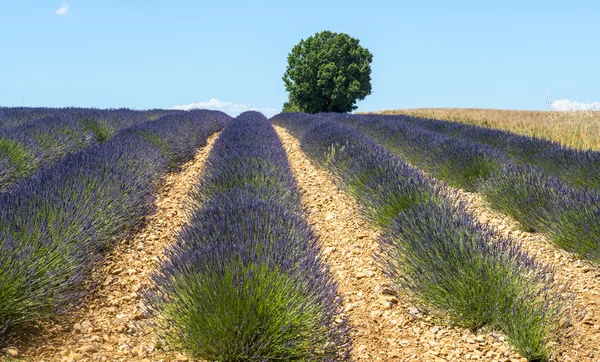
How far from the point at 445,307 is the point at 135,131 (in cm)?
640

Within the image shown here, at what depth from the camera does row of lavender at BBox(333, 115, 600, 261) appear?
14.7 feet

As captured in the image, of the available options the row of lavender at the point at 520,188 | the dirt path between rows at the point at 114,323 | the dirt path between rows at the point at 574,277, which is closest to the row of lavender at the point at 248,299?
the dirt path between rows at the point at 114,323

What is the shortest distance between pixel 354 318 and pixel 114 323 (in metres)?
1.58

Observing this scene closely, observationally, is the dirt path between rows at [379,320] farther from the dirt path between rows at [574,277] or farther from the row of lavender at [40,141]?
the row of lavender at [40,141]

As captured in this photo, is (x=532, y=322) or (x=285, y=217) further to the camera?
(x=285, y=217)

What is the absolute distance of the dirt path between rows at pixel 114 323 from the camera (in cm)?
287

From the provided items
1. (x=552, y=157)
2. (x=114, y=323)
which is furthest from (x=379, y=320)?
(x=552, y=157)

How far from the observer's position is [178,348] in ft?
→ 8.82

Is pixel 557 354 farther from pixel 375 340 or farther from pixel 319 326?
pixel 319 326

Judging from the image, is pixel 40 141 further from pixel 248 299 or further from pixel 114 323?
pixel 248 299

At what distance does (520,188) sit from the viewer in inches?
219

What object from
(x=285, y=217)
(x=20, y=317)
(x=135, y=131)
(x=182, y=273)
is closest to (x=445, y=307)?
(x=285, y=217)

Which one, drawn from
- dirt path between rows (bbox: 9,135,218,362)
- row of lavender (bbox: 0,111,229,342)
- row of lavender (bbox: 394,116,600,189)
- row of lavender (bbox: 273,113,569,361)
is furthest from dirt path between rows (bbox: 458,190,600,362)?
row of lavender (bbox: 0,111,229,342)

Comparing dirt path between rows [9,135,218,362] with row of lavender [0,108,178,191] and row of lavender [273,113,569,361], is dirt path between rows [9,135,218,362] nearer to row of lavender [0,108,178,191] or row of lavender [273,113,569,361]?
row of lavender [273,113,569,361]
